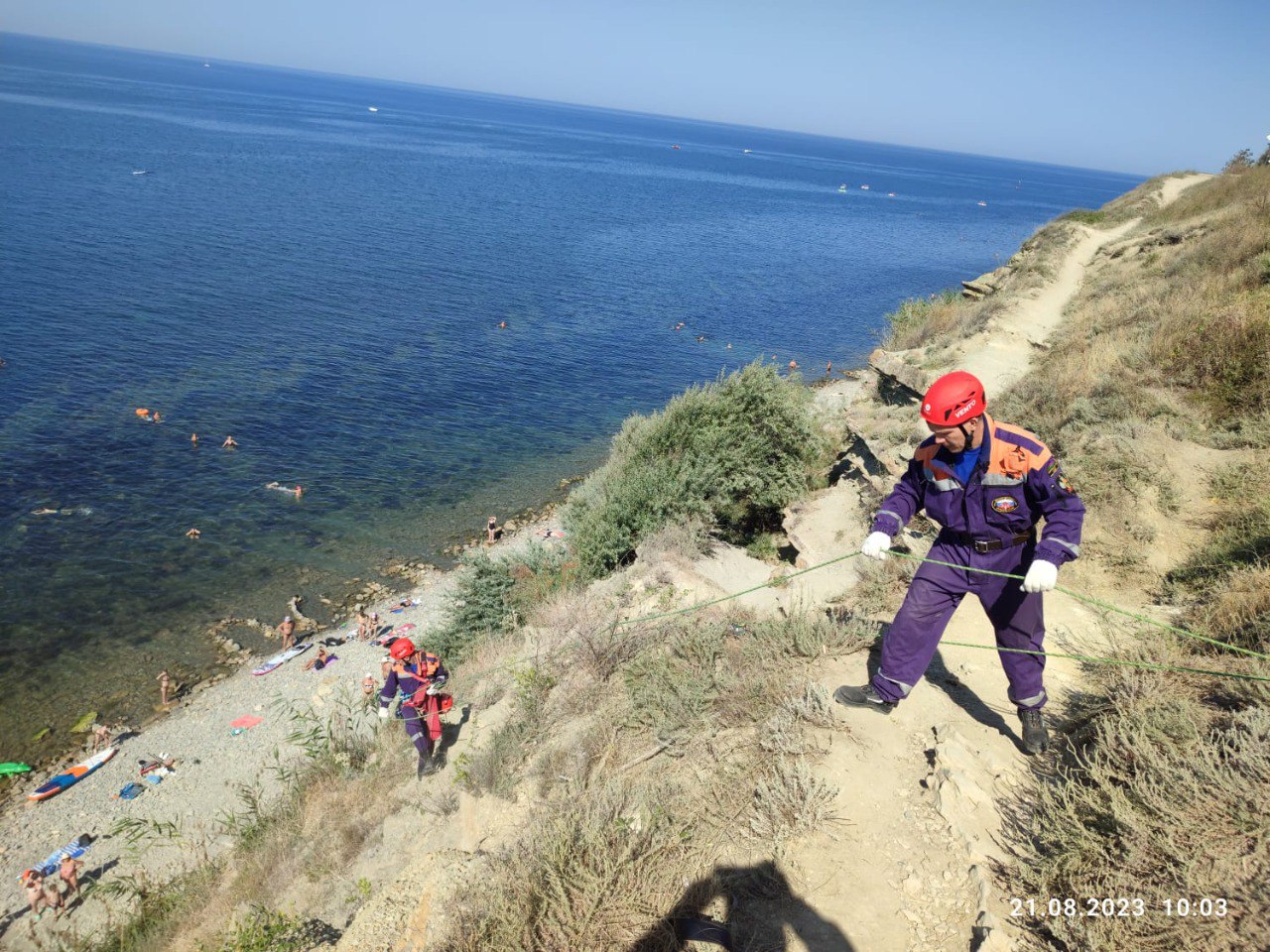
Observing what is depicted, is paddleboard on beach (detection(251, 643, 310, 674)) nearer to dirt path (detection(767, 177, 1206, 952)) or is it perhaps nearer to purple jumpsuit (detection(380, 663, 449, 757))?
purple jumpsuit (detection(380, 663, 449, 757))

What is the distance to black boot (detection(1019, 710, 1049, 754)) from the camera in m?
5.23

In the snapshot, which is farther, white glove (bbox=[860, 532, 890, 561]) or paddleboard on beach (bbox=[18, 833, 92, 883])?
paddleboard on beach (bbox=[18, 833, 92, 883])

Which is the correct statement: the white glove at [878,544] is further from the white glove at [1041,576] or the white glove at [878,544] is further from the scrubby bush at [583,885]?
the scrubby bush at [583,885]

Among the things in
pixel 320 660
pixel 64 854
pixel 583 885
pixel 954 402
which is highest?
pixel 954 402

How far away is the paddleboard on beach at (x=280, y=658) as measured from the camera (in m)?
16.9

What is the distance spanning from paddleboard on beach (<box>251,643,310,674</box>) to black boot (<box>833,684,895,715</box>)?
51.7ft

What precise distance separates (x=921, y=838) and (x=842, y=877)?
651 mm

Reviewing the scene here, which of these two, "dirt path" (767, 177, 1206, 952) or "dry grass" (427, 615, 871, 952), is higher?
"dirt path" (767, 177, 1206, 952)

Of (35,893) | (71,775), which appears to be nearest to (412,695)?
(35,893)

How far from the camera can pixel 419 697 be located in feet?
26.2

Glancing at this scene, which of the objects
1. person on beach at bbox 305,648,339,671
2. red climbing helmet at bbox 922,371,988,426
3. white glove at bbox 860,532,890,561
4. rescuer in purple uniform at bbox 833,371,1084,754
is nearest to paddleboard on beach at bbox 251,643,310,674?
person on beach at bbox 305,648,339,671

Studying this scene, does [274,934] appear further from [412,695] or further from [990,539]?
[990,539]

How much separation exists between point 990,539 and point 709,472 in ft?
30.0

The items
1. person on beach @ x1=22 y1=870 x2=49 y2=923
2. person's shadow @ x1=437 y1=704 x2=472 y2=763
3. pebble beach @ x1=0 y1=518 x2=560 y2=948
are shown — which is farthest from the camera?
pebble beach @ x1=0 y1=518 x2=560 y2=948
